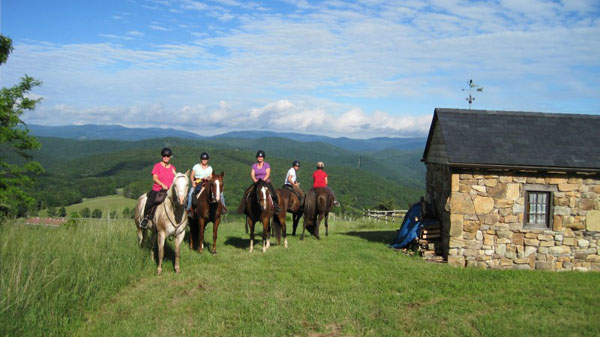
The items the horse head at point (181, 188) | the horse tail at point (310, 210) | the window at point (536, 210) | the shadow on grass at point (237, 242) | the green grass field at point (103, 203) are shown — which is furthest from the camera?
the green grass field at point (103, 203)

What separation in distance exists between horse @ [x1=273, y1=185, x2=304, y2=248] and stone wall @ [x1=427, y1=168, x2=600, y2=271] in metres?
4.68

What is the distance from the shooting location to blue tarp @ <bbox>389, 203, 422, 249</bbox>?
11.4 meters

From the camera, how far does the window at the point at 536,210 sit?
10219 mm

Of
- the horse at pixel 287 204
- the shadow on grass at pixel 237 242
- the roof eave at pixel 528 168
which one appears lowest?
the shadow on grass at pixel 237 242

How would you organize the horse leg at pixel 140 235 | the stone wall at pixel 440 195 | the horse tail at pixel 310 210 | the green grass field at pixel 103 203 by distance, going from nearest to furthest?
the horse leg at pixel 140 235 < the stone wall at pixel 440 195 < the horse tail at pixel 310 210 < the green grass field at pixel 103 203

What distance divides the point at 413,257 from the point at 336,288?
12.6 feet

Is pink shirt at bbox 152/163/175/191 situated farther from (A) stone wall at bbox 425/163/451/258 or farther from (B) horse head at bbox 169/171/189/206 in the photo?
(A) stone wall at bbox 425/163/451/258

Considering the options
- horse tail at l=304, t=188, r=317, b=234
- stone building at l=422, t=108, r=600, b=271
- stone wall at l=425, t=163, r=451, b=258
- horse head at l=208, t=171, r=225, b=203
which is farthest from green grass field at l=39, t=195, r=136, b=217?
stone building at l=422, t=108, r=600, b=271

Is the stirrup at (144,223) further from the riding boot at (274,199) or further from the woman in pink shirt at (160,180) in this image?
the riding boot at (274,199)

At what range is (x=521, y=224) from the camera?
1011 cm

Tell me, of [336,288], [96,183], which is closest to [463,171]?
[336,288]

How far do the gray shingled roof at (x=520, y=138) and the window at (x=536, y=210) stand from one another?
88cm

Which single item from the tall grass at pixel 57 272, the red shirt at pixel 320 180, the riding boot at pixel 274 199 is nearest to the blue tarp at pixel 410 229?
the red shirt at pixel 320 180

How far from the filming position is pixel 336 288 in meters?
7.86
